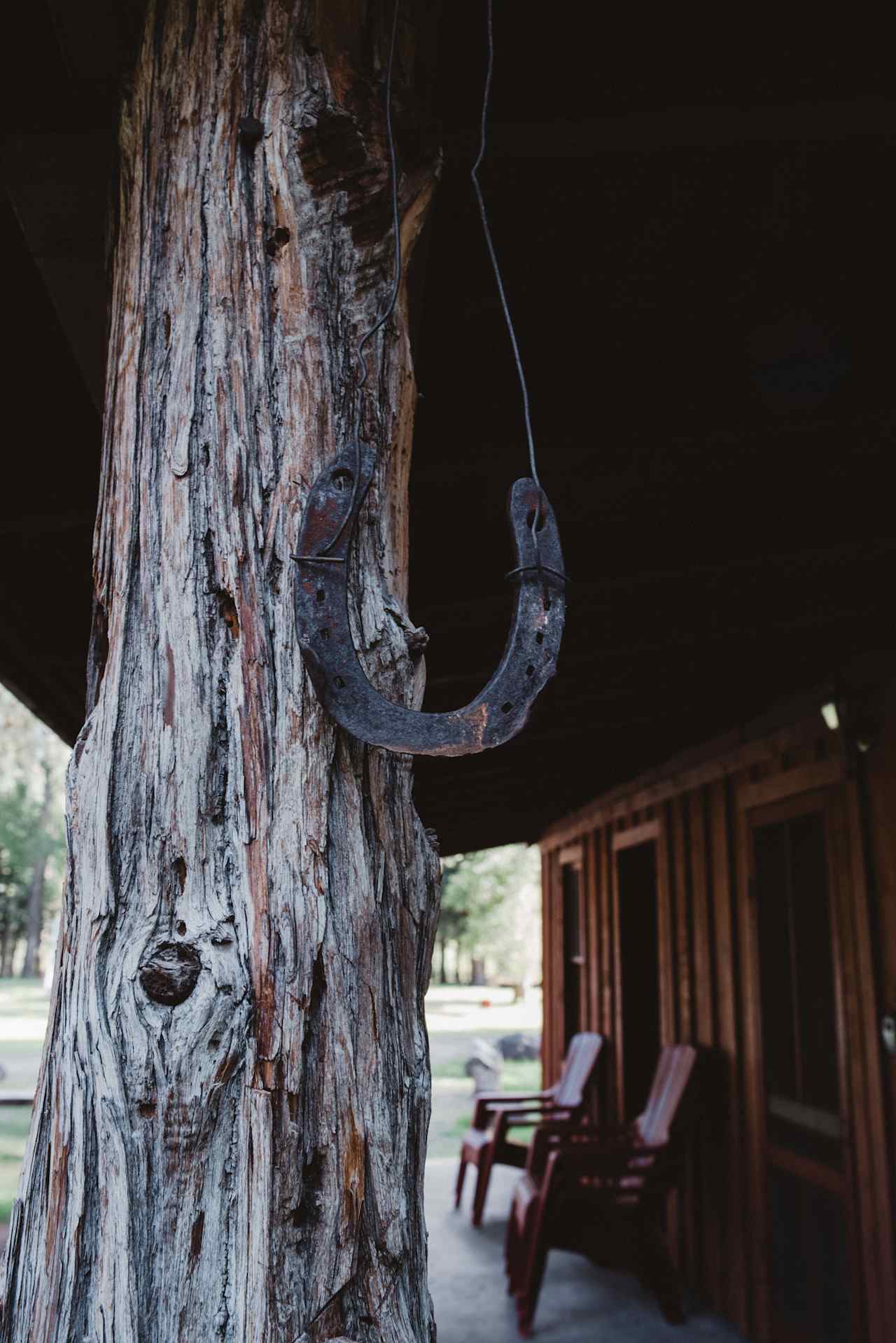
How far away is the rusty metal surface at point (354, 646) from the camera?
2.86 ft

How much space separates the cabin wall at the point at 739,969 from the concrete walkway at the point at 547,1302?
32cm

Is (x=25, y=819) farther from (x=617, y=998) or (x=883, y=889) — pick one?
(x=883, y=889)

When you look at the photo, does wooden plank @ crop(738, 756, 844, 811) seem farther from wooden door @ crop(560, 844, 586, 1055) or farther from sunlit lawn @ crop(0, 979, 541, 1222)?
sunlit lawn @ crop(0, 979, 541, 1222)

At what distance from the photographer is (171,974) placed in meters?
0.84

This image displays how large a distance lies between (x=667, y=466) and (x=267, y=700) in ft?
5.51

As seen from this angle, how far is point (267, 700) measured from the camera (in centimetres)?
91

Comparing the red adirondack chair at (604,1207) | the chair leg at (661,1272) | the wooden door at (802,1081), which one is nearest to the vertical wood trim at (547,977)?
the red adirondack chair at (604,1207)

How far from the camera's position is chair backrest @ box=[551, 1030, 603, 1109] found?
249 inches

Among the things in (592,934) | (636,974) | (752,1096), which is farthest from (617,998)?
(752,1096)

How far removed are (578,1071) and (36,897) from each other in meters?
24.7

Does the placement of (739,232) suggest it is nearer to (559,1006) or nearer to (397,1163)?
(397,1163)

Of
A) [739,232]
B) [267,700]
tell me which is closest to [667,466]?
[739,232]

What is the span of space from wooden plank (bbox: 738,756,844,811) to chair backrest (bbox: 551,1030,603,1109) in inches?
98.2

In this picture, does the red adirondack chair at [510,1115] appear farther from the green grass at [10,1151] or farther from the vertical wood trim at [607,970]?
the green grass at [10,1151]
